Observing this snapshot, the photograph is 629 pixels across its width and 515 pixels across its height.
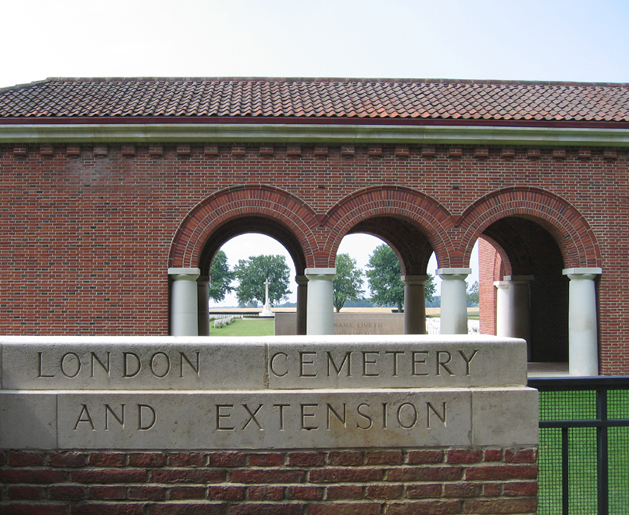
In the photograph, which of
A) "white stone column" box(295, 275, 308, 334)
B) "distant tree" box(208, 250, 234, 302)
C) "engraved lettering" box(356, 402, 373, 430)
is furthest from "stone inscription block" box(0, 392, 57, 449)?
"distant tree" box(208, 250, 234, 302)

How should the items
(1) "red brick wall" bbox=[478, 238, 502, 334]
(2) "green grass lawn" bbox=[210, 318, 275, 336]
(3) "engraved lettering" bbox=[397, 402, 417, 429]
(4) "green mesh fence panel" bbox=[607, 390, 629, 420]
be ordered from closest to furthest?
(3) "engraved lettering" bbox=[397, 402, 417, 429] → (4) "green mesh fence panel" bbox=[607, 390, 629, 420] → (1) "red brick wall" bbox=[478, 238, 502, 334] → (2) "green grass lawn" bbox=[210, 318, 275, 336]

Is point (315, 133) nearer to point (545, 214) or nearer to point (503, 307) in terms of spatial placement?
point (545, 214)

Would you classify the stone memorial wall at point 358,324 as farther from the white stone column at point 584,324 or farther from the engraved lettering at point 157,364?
the engraved lettering at point 157,364

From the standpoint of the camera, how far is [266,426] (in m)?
3.68

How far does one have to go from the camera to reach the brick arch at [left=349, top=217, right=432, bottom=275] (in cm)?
1723

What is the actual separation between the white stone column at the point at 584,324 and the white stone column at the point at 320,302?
18.4 ft

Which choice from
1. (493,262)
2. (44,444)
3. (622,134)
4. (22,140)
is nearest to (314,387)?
(44,444)

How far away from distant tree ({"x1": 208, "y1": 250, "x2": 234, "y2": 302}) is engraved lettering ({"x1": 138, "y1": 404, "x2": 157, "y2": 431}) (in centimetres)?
8904

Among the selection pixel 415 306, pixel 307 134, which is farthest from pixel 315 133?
pixel 415 306

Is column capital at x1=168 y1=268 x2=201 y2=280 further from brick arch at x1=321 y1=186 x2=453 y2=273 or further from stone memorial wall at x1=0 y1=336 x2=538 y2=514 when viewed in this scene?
stone memorial wall at x1=0 y1=336 x2=538 y2=514

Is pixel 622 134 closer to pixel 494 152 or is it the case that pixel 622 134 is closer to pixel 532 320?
pixel 494 152

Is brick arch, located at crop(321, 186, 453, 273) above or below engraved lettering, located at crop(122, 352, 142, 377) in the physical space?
above

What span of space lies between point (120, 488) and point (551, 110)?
41.7 feet

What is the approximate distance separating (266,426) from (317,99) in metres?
10.9
